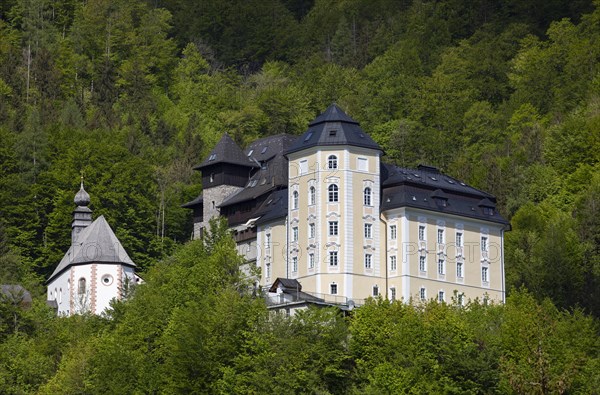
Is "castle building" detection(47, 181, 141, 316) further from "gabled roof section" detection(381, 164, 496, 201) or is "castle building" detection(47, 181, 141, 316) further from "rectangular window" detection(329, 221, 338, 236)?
"gabled roof section" detection(381, 164, 496, 201)

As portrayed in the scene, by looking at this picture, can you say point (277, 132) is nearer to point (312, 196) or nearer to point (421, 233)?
point (312, 196)

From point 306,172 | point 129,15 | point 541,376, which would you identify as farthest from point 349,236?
point 129,15

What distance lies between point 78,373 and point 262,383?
40.1 feet

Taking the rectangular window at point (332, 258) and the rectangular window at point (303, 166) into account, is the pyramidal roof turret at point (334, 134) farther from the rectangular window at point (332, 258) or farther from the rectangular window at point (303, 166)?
the rectangular window at point (332, 258)

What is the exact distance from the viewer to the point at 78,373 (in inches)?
3342

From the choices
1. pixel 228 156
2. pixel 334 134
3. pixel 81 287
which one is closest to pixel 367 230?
pixel 334 134

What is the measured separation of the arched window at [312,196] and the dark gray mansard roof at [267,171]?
7095 mm

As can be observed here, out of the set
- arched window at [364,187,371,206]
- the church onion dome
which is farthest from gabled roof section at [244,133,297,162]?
arched window at [364,187,371,206]

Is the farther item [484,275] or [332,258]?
[484,275]

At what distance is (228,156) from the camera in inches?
4151

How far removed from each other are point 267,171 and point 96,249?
11.7 meters

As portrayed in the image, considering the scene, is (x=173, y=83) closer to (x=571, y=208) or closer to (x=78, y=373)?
(x=571, y=208)

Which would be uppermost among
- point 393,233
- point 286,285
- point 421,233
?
point 421,233

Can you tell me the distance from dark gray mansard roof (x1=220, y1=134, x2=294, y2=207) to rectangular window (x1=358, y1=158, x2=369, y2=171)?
317 inches
